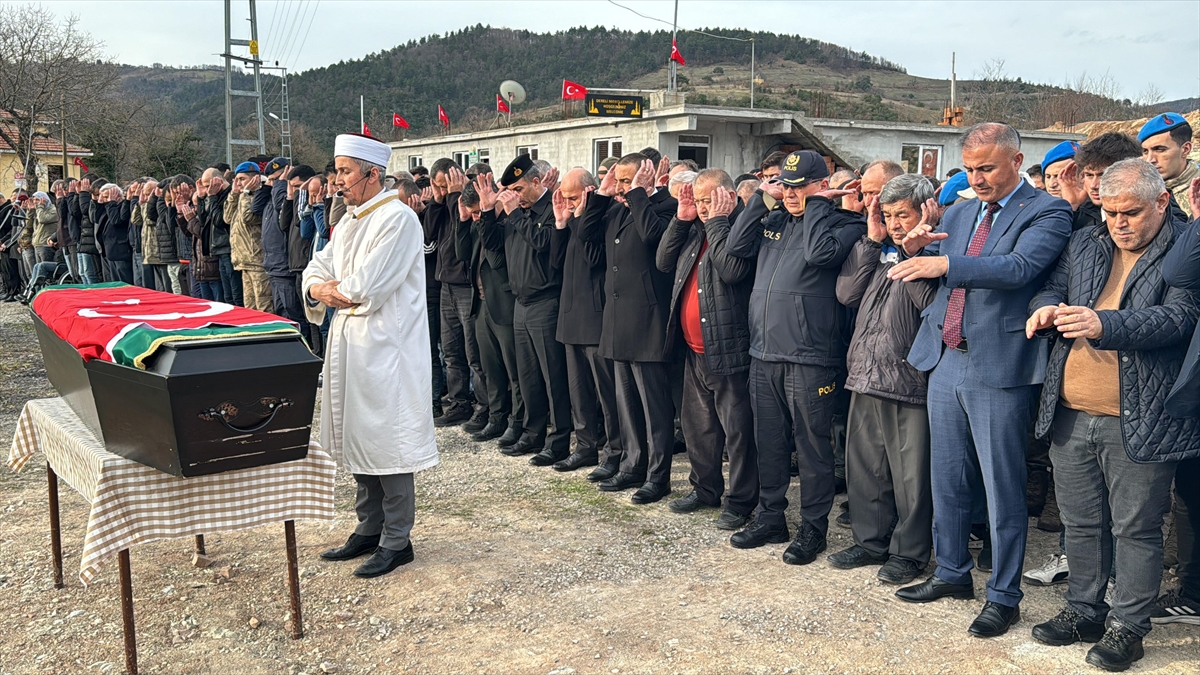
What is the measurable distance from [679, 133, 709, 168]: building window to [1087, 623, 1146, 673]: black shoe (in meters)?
23.3

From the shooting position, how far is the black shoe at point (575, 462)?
6.46 metres

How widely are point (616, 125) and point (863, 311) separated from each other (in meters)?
23.5

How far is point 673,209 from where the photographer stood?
5863mm

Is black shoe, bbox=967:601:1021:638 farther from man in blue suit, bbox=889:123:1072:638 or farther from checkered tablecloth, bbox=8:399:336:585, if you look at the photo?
checkered tablecloth, bbox=8:399:336:585

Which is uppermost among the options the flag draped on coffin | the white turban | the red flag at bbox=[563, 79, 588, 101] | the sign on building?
the red flag at bbox=[563, 79, 588, 101]

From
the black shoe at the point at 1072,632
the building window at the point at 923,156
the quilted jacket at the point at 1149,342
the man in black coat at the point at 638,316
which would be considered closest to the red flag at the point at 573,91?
the building window at the point at 923,156

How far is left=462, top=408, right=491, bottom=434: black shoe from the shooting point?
752 centimetres

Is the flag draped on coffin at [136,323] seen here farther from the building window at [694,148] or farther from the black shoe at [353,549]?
the building window at [694,148]

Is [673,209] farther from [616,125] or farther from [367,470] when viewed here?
[616,125]

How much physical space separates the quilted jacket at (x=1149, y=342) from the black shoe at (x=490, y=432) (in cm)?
456

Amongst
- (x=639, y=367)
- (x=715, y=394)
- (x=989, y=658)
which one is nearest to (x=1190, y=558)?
(x=989, y=658)

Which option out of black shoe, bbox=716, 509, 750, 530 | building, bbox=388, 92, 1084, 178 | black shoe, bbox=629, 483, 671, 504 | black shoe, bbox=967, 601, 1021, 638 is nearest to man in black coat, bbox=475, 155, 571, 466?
black shoe, bbox=629, 483, 671, 504

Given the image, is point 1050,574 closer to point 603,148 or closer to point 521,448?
point 521,448

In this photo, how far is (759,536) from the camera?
5.00m
